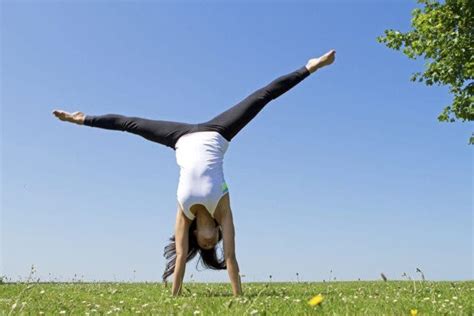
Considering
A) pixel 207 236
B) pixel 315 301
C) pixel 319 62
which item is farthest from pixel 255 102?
pixel 315 301

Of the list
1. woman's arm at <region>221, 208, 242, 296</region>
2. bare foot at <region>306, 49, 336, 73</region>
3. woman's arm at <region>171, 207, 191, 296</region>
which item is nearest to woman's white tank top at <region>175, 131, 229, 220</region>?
woman's arm at <region>171, 207, 191, 296</region>

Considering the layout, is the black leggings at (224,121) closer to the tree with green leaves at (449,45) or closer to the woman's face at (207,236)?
the woman's face at (207,236)

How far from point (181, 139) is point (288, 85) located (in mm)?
2183

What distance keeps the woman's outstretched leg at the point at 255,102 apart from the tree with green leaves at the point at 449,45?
13557 mm

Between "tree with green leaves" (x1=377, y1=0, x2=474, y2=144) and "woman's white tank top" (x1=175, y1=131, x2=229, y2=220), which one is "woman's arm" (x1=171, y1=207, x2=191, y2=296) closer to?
"woman's white tank top" (x1=175, y1=131, x2=229, y2=220)

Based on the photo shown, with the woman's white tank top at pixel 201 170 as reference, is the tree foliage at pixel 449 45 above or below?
above

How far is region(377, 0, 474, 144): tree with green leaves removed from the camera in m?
21.9

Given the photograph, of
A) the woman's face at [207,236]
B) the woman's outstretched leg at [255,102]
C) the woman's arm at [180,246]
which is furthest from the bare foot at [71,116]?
the woman's face at [207,236]

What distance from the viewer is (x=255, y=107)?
31.9 ft

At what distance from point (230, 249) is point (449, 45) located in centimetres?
1697

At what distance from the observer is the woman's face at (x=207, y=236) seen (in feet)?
30.9

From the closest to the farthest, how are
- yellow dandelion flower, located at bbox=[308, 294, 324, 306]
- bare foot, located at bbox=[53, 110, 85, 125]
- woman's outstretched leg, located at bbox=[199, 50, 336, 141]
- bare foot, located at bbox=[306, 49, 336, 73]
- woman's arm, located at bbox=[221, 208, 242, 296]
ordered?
yellow dandelion flower, located at bbox=[308, 294, 324, 306], woman's arm, located at bbox=[221, 208, 242, 296], woman's outstretched leg, located at bbox=[199, 50, 336, 141], bare foot, located at bbox=[306, 49, 336, 73], bare foot, located at bbox=[53, 110, 85, 125]

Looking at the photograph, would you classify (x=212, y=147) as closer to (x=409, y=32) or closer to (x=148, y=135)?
(x=148, y=135)

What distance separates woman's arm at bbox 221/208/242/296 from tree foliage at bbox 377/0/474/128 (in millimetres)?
15893
